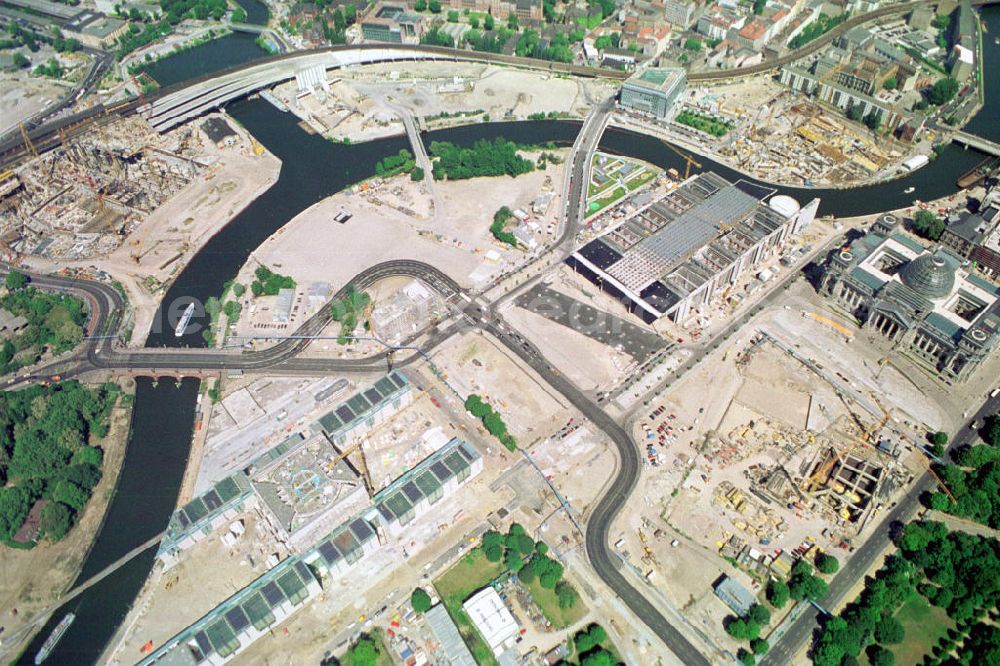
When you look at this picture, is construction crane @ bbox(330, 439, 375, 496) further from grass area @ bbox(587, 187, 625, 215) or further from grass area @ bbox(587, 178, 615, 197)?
grass area @ bbox(587, 178, 615, 197)

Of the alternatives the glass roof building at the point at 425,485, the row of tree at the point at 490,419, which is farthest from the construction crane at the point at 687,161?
the glass roof building at the point at 425,485

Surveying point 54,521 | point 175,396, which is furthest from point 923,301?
point 54,521

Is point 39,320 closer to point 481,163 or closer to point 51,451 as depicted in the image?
point 51,451

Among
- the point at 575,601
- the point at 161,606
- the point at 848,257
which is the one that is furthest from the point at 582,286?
the point at 161,606

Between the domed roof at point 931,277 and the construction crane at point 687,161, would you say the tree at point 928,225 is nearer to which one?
the domed roof at point 931,277

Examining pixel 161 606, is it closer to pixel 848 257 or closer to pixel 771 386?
pixel 771 386
